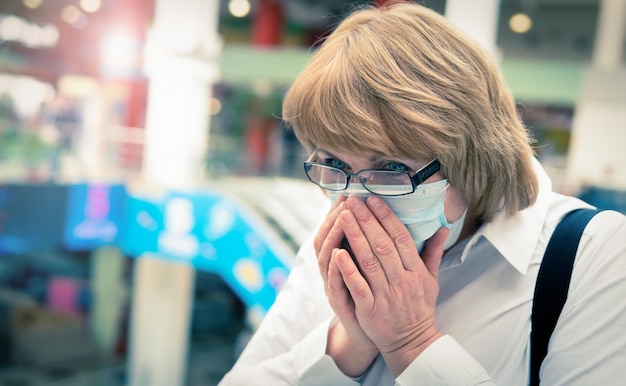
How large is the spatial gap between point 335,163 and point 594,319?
50 cm

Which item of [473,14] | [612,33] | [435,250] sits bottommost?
[435,250]

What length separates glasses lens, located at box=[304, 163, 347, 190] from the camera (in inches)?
45.4

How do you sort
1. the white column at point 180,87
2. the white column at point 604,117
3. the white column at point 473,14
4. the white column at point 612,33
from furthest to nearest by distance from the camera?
1. the white column at point 180,87
2. the white column at point 612,33
3. the white column at point 604,117
4. the white column at point 473,14

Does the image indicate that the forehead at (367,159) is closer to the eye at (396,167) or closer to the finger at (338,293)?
the eye at (396,167)

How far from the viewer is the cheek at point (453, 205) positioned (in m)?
1.17

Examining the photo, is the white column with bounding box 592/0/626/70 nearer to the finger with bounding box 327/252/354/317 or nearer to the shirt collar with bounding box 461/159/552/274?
the shirt collar with bounding box 461/159/552/274

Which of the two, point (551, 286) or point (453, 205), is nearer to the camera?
point (551, 286)

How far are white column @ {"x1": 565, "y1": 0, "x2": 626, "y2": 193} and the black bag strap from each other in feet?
10.8

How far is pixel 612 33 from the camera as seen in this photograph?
5.24 m

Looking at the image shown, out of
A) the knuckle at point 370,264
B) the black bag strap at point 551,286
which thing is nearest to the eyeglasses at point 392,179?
the knuckle at point 370,264

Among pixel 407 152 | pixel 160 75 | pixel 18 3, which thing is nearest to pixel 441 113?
pixel 407 152

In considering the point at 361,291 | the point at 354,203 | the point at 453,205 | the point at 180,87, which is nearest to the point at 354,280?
the point at 361,291

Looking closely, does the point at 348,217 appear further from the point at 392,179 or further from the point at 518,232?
the point at 518,232

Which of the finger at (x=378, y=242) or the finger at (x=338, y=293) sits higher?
the finger at (x=378, y=242)
